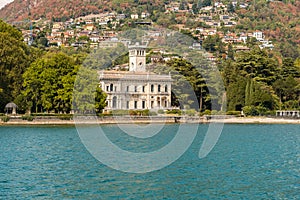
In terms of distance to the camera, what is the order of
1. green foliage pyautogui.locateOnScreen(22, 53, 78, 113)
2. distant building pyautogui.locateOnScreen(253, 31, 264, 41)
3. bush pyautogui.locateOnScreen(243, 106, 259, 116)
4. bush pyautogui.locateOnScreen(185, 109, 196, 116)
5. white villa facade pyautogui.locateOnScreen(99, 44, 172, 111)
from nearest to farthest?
green foliage pyautogui.locateOnScreen(22, 53, 78, 113) < bush pyautogui.locateOnScreen(185, 109, 196, 116) < bush pyautogui.locateOnScreen(243, 106, 259, 116) < white villa facade pyautogui.locateOnScreen(99, 44, 172, 111) < distant building pyautogui.locateOnScreen(253, 31, 264, 41)

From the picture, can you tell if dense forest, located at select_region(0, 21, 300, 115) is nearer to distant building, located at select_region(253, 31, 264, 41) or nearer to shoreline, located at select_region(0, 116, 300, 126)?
shoreline, located at select_region(0, 116, 300, 126)

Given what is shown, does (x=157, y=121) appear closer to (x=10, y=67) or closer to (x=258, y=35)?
(x=10, y=67)

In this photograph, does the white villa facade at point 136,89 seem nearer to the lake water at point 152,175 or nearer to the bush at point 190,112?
the bush at point 190,112

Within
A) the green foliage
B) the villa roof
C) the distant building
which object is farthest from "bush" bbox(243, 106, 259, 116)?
the distant building

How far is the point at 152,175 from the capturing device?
23.2 metres

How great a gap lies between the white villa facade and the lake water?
30.6 meters

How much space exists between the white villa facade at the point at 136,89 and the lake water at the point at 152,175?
30.6m

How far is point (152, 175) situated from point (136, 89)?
4592 cm

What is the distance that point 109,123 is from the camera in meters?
55.2

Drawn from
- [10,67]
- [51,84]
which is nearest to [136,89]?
[51,84]

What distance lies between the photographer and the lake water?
19.6 metres

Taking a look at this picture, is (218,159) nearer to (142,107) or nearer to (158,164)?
(158,164)

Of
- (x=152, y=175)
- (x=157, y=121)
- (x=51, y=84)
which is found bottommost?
(x=152, y=175)

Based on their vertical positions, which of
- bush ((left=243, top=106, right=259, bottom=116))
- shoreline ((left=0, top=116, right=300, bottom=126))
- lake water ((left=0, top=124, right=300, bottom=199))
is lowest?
lake water ((left=0, top=124, right=300, bottom=199))
